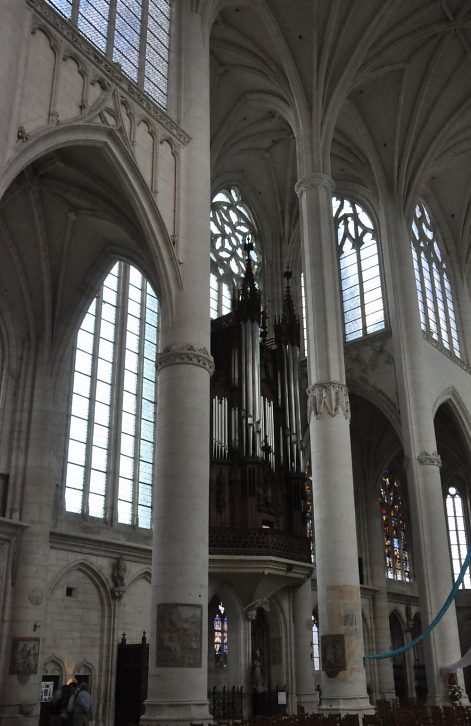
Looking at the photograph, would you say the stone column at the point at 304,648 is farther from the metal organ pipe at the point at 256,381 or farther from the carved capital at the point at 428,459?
the carved capital at the point at 428,459

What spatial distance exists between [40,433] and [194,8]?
434 inches

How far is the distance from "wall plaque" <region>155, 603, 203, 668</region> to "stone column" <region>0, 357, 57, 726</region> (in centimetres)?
532

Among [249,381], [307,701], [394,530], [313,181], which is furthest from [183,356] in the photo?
[394,530]

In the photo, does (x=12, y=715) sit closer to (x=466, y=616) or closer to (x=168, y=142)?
(x=168, y=142)

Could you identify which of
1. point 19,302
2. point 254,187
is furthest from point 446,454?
point 19,302

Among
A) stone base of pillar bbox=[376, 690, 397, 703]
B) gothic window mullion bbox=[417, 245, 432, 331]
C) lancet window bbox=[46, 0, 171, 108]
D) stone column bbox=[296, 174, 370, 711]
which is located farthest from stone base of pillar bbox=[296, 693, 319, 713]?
lancet window bbox=[46, 0, 171, 108]

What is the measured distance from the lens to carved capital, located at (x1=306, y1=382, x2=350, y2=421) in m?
18.0

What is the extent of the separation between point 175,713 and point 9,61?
10.4 metres

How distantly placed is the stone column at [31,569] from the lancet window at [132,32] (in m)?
Answer: 7.46

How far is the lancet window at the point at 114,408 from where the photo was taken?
732 inches

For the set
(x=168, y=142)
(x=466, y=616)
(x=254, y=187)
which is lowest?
(x=466, y=616)

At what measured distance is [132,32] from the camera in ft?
52.0

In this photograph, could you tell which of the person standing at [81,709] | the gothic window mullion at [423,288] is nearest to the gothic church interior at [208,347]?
the gothic window mullion at [423,288]

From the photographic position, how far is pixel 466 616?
107ft
